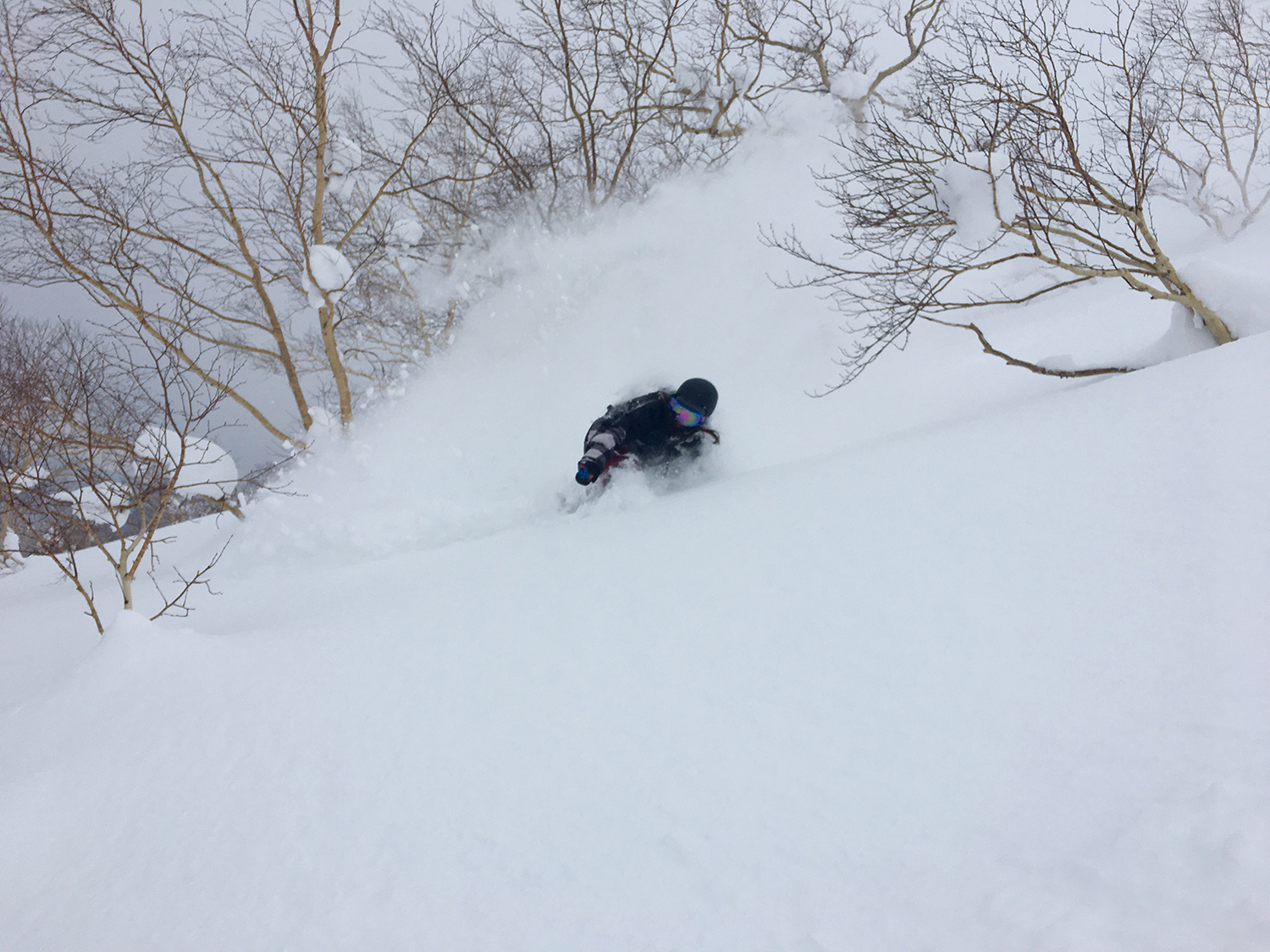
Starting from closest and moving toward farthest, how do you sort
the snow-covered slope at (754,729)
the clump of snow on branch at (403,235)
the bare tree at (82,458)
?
the snow-covered slope at (754,729) < the bare tree at (82,458) < the clump of snow on branch at (403,235)

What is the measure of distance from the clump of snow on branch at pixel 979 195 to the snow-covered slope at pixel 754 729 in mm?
1434

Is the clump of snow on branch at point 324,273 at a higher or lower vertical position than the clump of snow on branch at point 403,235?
lower

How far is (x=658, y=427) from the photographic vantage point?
5.44m

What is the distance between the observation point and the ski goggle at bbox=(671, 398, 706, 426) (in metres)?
5.23

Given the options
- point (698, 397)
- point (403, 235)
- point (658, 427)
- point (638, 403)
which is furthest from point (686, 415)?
point (403, 235)

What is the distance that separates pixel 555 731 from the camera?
2264mm

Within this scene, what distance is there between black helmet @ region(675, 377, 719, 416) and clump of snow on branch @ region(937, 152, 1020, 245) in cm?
229

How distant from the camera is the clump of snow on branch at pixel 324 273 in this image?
8.13 metres

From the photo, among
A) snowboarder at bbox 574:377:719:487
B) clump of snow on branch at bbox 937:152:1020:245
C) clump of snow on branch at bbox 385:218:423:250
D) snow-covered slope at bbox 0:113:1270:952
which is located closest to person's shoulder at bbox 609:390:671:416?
snowboarder at bbox 574:377:719:487

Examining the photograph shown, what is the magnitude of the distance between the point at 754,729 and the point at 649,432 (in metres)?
3.61

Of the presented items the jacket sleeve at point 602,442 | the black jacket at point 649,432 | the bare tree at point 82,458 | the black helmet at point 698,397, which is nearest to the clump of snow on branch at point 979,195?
the black helmet at point 698,397

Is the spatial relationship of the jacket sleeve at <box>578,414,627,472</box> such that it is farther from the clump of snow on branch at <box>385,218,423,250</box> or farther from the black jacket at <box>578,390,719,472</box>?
the clump of snow on branch at <box>385,218,423,250</box>

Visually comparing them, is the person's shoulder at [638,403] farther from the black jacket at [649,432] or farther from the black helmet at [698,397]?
the black helmet at [698,397]

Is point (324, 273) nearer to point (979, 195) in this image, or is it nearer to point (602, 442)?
point (602, 442)
